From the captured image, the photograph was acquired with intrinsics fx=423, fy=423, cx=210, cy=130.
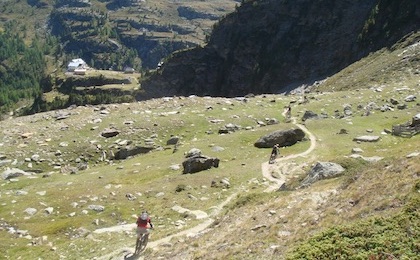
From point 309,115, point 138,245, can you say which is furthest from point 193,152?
point 309,115

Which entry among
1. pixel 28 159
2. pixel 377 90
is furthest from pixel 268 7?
pixel 28 159

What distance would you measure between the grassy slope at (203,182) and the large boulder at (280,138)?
1103mm

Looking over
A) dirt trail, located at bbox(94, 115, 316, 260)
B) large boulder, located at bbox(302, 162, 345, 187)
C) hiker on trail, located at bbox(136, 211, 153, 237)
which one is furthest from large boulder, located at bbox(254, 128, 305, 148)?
hiker on trail, located at bbox(136, 211, 153, 237)

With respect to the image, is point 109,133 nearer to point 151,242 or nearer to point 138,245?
point 151,242

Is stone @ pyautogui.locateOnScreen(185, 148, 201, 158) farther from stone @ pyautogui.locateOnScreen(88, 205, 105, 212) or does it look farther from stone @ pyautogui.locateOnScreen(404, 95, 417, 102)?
stone @ pyautogui.locateOnScreen(404, 95, 417, 102)

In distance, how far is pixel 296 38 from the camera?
16638cm

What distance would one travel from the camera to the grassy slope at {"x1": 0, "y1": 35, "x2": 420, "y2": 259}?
1786 cm

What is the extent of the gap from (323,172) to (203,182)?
1028 centimetres

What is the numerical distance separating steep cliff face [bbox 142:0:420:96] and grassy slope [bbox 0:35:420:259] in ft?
210

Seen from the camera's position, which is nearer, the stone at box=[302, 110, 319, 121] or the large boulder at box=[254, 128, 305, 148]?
the large boulder at box=[254, 128, 305, 148]

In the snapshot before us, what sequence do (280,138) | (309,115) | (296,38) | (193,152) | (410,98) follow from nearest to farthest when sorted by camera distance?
(193,152) → (280,138) → (309,115) → (410,98) → (296,38)

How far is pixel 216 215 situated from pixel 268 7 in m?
166

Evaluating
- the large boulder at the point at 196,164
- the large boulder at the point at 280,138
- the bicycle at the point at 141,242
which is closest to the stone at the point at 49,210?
the bicycle at the point at 141,242

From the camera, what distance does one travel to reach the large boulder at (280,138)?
141 feet
